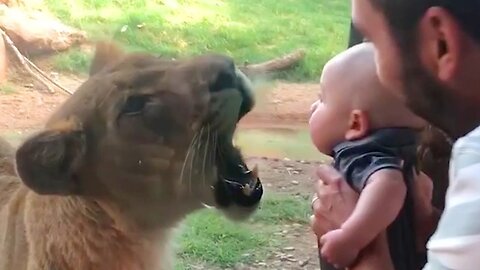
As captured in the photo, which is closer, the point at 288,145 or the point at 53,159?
the point at 53,159

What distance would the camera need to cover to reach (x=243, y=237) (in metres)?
2.24

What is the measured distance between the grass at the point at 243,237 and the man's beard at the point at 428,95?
3.38 ft

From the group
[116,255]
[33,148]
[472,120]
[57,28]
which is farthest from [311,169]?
[472,120]

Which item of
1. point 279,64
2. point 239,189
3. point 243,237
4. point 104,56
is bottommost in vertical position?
point 243,237

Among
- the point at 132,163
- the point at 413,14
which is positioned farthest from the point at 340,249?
the point at 413,14

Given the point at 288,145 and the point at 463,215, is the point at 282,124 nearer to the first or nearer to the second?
the point at 288,145

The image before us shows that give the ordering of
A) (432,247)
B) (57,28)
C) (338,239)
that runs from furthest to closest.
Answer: (57,28), (338,239), (432,247)

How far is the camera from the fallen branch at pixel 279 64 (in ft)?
6.32

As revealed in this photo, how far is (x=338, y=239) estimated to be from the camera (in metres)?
1.44

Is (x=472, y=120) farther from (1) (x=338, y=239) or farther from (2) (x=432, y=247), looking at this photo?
(1) (x=338, y=239)

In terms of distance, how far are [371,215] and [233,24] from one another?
927mm

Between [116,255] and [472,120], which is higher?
[472,120]

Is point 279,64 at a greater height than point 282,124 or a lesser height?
greater

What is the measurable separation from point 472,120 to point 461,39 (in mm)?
110
